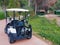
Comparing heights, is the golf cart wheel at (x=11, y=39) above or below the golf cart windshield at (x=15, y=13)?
below

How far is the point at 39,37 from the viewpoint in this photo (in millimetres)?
12125

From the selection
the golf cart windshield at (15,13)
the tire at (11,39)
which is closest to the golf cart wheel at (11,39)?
the tire at (11,39)

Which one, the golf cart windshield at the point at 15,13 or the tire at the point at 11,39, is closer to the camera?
the tire at the point at 11,39

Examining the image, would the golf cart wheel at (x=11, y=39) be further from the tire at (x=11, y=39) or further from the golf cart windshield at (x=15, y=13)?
the golf cart windshield at (x=15, y=13)

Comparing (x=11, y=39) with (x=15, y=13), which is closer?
(x=11, y=39)

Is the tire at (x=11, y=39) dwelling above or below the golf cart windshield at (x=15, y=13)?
below

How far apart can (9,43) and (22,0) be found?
22.0 metres

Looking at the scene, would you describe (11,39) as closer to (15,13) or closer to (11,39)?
(11,39)

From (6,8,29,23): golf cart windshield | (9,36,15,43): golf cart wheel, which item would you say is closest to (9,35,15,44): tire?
(9,36,15,43): golf cart wheel

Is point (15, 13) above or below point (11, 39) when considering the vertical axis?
above

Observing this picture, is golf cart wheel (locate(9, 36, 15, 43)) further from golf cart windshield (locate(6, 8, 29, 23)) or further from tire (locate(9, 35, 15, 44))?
golf cart windshield (locate(6, 8, 29, 23))

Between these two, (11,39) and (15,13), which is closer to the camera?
(11,39)

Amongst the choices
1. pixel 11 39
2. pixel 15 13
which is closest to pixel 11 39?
pixel 11 39

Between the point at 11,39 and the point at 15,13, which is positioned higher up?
the point at 15,13
